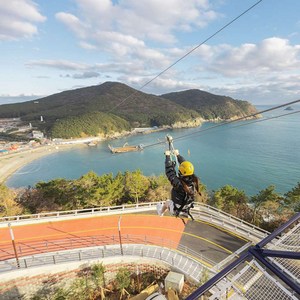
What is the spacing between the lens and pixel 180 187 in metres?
6.59

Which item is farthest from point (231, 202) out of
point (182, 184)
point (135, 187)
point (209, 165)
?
point (209, 165)

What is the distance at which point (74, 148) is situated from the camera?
107m

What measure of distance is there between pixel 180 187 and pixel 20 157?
10016cm

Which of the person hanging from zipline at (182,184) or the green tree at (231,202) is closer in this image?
the person hanging from zipline at (182,184)

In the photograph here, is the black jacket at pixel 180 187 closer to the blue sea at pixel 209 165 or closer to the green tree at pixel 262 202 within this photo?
the green tree at pixel 262 202

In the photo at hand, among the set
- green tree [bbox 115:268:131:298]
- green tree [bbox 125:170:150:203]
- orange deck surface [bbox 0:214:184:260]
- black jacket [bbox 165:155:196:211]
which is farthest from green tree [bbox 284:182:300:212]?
black jacket [bbox 165:155:196:211]

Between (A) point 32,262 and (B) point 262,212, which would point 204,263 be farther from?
(B) point 262,212

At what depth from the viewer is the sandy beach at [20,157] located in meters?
73.4

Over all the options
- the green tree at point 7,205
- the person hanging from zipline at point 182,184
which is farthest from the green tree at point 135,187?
the person hanging from zipline at point 182,184

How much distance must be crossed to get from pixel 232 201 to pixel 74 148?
93.9 meters

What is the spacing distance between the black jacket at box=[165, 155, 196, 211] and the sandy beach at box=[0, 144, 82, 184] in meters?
71.4

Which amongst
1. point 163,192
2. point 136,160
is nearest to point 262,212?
point 163,192

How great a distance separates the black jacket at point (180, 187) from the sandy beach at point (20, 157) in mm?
71353

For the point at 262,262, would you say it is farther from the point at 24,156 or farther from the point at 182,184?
the point at 24,156
